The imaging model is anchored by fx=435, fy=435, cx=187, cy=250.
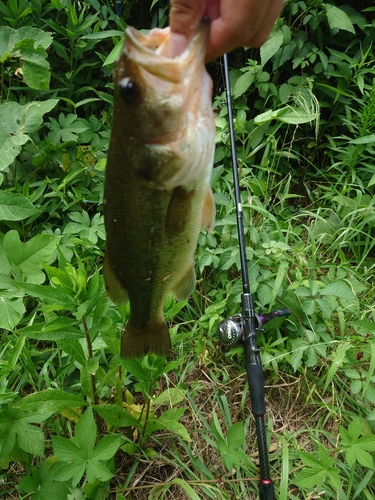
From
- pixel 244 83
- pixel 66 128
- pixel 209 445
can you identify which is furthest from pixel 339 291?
pixel 66 128

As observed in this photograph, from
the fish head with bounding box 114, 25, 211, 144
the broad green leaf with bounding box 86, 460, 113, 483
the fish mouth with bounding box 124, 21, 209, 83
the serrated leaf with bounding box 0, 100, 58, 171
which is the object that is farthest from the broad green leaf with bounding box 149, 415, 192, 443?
the serrated leaf with bounding box 0, 100, 58, 171

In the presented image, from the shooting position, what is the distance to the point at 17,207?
271 centimetres

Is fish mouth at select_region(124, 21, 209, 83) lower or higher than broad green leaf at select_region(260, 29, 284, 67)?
higher

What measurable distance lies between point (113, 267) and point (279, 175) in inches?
98.4

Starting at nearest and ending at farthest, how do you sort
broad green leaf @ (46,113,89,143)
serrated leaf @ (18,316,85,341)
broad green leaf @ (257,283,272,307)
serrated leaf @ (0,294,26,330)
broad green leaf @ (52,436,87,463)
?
serrated leaf @ (18,316,85,341) < broad green leaf @ (52,436,87,463) < serrated leaf @ (0,294,26,330) < broad green leaf @ (257,283,272,307) < broad green leaf @ (46,113,89,143)

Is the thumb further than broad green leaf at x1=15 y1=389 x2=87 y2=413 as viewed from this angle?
No

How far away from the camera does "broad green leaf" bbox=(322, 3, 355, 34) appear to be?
10.1ft

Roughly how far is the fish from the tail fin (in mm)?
195

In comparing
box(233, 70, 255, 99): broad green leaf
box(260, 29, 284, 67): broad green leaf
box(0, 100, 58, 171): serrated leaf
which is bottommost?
box(0, 100, 58, 171): serrated leaf

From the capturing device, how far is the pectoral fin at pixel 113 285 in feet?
4.62

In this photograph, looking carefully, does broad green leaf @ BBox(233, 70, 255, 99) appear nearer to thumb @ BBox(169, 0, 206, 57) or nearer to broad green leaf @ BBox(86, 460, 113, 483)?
thumb @ BBox(169, 0, 206, 57)

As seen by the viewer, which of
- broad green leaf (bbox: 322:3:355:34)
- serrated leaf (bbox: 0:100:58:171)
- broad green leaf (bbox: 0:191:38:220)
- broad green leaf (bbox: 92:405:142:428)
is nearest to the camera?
broad green leaf (bbox: 92:405:142:428)

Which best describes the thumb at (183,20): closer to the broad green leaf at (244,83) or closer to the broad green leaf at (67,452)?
the broad green leaf at (67,452)

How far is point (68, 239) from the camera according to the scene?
277 centimetres
